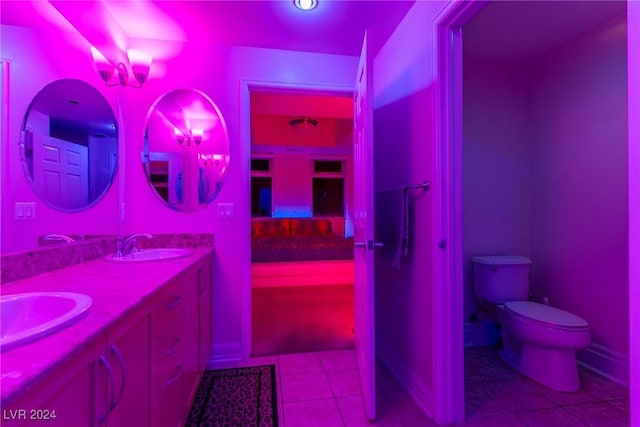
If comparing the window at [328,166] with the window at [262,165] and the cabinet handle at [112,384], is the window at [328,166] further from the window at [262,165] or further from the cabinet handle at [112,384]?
the cabinet handle at [112,384]

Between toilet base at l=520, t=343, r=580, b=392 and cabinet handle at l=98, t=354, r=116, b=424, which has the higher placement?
cabinet handle at l=98, t=354, r=116, b=424

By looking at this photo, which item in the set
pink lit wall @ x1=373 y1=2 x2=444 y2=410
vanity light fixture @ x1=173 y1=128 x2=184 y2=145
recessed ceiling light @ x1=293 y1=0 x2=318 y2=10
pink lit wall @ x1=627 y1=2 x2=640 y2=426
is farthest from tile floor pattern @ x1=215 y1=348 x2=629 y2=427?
recessed ceiling light @ x1=293 y1=0 x2=318 y2=10

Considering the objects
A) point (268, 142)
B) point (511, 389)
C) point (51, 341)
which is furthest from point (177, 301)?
point (268, 142)

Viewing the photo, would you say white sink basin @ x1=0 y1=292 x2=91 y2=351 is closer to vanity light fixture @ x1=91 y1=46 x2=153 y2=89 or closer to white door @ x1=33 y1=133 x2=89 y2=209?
white door @ x1=33 y1=133 x2=89 y2=209

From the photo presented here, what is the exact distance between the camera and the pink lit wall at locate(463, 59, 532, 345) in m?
2.39

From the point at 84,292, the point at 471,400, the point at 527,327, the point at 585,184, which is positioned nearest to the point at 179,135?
the point at 84,292

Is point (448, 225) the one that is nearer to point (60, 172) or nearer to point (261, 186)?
point (60, 172)

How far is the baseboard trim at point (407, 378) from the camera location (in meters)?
1.63

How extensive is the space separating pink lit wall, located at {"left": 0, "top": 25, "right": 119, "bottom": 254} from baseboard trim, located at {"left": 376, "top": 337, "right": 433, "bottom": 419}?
2.05 m

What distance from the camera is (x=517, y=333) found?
196cm

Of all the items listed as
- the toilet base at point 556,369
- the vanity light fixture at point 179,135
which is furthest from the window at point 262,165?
the toilet base at point 556,369

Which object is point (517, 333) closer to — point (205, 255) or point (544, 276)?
point (544, 276)

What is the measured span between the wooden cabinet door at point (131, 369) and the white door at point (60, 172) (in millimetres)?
849

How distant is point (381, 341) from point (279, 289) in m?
2.06
